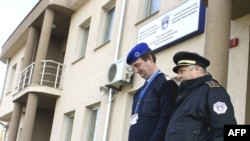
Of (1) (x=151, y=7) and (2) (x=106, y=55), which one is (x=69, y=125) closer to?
(2) (x=106, y=55)

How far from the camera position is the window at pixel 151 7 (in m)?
9.15

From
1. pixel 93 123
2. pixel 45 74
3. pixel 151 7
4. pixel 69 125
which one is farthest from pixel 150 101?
pixel 45 74

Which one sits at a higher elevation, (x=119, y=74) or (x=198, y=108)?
(x=119, y=74)

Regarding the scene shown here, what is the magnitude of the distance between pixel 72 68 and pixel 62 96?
84cm

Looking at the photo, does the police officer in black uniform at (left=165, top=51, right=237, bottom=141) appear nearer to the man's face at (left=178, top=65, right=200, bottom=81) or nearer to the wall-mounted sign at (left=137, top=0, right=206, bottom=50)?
the man's face at (left=178, top=65, right=200, bottom=81)

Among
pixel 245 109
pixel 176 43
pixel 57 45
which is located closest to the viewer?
pixel 245 109

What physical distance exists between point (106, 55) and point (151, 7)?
5.60 feet

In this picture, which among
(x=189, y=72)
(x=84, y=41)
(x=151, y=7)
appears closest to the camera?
(x=189, y=72)

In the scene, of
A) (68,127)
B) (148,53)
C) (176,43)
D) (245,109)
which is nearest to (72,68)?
(68,127)

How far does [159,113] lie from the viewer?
11.9ft

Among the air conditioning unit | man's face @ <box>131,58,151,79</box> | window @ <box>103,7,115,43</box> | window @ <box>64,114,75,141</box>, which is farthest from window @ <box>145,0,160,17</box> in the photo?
man's face @ <box>131,58,151,79</box>

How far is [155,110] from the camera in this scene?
3.64 metres

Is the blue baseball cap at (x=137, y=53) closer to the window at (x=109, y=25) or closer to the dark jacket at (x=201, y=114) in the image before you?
the dark jacket at (x=201, y=114)

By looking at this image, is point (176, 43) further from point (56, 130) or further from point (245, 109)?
point (56, 130)
